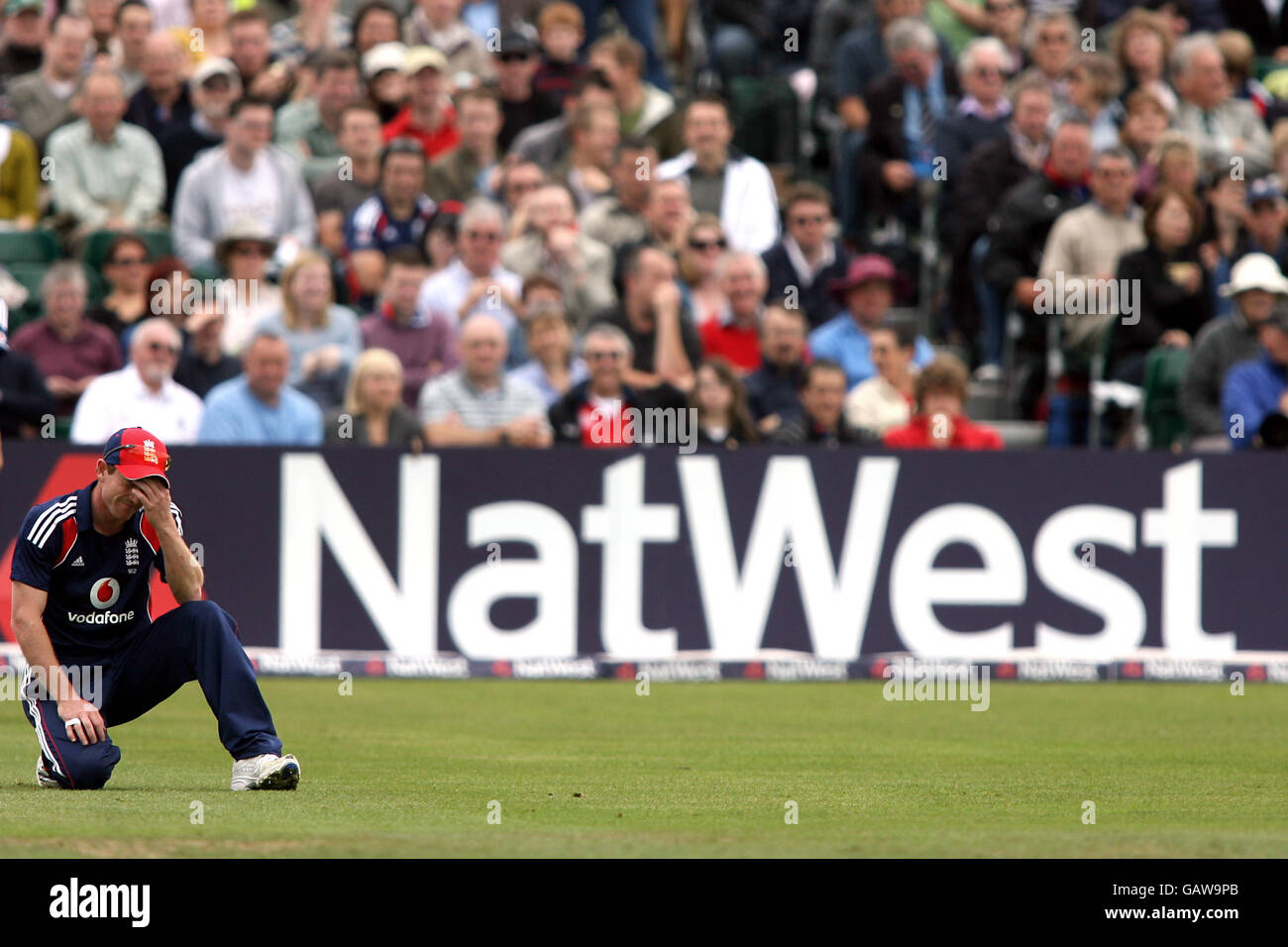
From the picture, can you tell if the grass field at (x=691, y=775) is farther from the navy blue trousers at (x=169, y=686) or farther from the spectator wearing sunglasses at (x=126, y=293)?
the spectator wearing sunglasses at (x=126, y=293)

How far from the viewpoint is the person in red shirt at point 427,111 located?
18250 millimetres

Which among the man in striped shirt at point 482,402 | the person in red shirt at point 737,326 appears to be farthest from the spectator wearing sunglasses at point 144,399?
the person in red shirt at point 737,326

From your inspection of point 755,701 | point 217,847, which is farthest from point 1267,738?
point 217,847

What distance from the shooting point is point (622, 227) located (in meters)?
17.5

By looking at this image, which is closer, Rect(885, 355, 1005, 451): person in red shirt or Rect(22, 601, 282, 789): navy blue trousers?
Rect(22, 601, 282, 789): navy blue trousers

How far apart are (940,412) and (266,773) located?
801 cm

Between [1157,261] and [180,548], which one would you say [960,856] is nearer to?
[180,548]

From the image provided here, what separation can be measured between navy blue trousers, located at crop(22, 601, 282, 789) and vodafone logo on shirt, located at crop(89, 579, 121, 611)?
0.18 meters

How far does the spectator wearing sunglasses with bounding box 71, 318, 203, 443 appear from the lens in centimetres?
1520

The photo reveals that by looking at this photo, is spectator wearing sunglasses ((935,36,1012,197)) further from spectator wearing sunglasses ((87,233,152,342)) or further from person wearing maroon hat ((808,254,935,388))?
spectator wearing sunglasses ((87,233,152,342))

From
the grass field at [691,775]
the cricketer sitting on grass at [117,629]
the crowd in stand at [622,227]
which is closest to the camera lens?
the grass field at [691,775]
